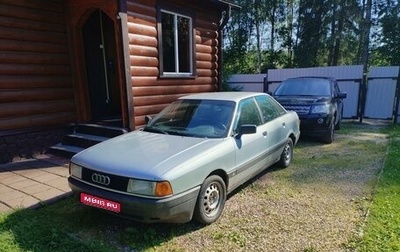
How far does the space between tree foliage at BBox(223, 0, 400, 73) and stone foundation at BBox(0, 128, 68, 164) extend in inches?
529

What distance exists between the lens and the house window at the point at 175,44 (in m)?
7.42

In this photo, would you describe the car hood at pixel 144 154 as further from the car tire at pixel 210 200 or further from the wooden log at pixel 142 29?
the wooden log at pixel 142 29

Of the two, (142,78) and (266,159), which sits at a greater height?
(142,78)

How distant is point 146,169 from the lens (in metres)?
2.96

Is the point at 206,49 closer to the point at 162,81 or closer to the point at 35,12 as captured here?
the point at 162,81

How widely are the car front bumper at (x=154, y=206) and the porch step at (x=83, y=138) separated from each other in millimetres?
3150

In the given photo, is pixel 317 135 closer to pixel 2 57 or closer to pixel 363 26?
pixel 2 57

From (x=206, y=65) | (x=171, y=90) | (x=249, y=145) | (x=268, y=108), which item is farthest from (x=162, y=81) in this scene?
(x=249, y=145)

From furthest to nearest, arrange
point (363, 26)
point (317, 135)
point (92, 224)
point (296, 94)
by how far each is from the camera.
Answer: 1. point (363, 26)
2. point (296, 94)
3. point (317, 135)
4. point (92, 224)

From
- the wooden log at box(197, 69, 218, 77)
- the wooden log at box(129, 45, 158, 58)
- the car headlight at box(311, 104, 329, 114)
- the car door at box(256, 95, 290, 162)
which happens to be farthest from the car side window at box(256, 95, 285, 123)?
the wooden log at box(197, 69, 218, 77)

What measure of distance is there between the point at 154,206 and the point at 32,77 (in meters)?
4.78

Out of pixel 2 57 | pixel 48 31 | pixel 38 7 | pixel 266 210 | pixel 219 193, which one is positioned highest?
pixel 38 7

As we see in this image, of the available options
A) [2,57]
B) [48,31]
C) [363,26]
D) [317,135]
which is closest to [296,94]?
[317,135]

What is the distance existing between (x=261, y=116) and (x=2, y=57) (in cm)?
493
